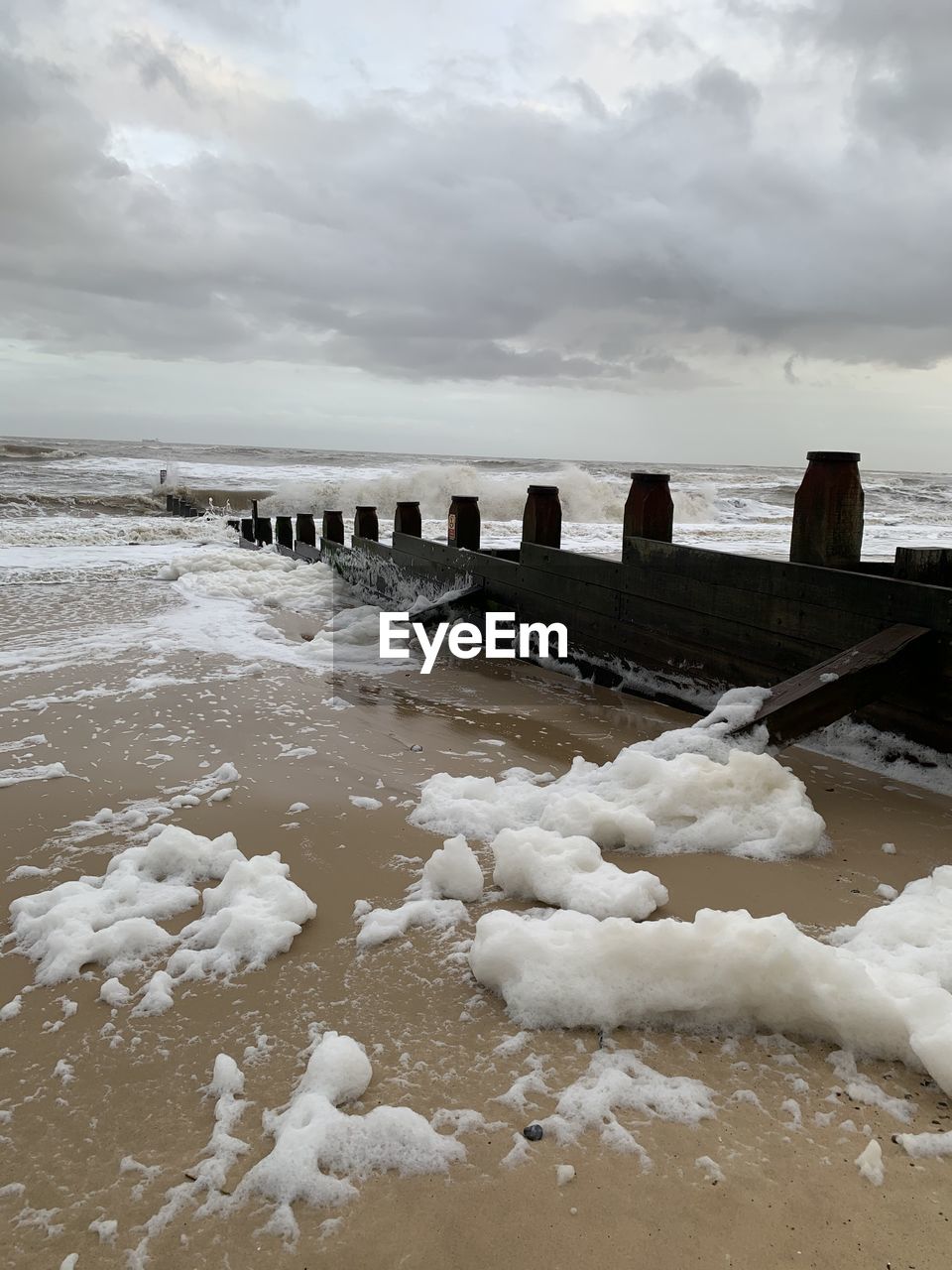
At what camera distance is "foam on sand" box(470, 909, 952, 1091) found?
1886 millimetres

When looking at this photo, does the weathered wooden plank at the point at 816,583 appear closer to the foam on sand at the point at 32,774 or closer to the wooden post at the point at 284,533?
the foam on sand at the point at 32,774

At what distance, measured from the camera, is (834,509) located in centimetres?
400

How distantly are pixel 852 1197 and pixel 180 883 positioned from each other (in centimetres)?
200

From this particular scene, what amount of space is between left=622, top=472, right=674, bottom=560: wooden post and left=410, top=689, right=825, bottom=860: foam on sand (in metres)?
1.87

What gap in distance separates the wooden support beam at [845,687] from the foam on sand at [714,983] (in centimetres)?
143

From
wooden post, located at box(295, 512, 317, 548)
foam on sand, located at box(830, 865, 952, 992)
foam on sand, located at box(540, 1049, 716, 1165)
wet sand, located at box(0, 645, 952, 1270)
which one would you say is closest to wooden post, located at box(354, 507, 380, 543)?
wooden post, located at box(295, 512, 317, 548)

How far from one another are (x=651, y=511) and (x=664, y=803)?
Answer: 2542mm

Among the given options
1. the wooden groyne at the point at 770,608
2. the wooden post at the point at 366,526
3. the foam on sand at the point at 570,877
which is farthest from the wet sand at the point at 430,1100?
the wooden post at the point at 366,526

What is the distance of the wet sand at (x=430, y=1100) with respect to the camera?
4.68ft

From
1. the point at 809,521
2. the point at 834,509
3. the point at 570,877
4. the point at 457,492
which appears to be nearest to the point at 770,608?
the point at 809,521

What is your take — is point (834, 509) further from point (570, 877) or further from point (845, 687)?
point (570, 877)

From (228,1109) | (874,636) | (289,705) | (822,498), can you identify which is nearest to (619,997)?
(228,1109)

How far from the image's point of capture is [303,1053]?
6.21ft

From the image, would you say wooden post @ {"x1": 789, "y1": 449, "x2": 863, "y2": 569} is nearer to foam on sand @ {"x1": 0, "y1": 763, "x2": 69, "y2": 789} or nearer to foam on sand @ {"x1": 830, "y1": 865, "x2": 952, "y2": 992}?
foam on sand @ {"x1": 830, "y1": 865, "x2": 952, "y2": 992}
